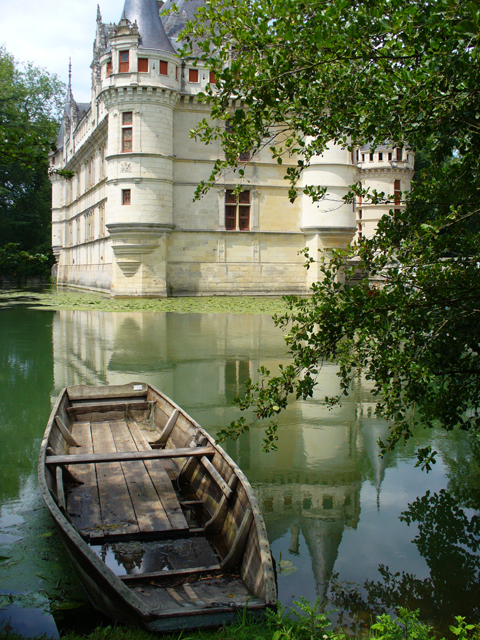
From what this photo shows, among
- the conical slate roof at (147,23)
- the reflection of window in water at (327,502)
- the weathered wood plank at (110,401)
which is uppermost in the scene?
the conical slate roof at (147,23)

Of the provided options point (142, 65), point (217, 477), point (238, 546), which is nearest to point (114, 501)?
point (217, 477)

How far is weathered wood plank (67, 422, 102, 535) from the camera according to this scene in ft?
15.8

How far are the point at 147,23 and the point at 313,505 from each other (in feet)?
93.1

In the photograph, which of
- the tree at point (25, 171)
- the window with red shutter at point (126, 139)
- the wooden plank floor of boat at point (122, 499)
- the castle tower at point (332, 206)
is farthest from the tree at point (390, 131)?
the tree at point (25, 171)

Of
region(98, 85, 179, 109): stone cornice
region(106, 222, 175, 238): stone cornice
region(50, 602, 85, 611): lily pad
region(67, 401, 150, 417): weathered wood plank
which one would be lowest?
region(50, 602, 85, 611): lily pad

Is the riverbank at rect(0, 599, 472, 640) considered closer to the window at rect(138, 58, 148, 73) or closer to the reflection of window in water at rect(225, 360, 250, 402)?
the reflection of window in water at rect(225, 360, 250, 402)

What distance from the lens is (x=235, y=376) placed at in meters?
11.0

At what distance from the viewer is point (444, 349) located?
4148mm

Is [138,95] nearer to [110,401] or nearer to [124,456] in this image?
[110,401]

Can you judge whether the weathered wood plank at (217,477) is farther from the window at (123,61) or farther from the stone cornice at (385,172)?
the stone cornice at (385,172)

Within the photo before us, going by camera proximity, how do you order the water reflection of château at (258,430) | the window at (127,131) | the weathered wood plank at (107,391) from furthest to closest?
the window at (127,131)
the weathered wood plank at (107,391)
the water reflection of château at (258,430)

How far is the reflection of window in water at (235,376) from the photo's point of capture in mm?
9844

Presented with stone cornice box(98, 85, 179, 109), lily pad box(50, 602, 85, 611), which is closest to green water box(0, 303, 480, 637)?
lily pad box(50, 602, 85, 611)

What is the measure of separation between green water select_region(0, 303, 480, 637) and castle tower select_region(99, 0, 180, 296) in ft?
57.2
